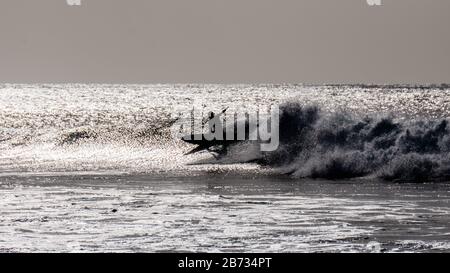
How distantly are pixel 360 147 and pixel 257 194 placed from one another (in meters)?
9.75

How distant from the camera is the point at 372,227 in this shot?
20.1 meters

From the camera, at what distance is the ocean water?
61.8ft

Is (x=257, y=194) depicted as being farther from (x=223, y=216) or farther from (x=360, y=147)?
(x=360, y=147)

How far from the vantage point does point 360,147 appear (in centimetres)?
3541

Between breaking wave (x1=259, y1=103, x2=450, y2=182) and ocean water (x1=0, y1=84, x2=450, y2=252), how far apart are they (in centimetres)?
5

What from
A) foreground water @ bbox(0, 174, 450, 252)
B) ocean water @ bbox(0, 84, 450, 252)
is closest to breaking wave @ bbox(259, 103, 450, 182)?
ocean water @ bbox(0, 84, 450, 252)

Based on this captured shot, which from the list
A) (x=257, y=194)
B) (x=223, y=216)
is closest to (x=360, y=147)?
(x=257, y=194)

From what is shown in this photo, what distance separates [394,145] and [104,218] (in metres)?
15.0

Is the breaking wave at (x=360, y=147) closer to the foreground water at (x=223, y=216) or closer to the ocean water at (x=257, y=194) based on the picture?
the ocean water at (x=257, y=194)

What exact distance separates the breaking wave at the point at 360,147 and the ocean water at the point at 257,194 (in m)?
0.05

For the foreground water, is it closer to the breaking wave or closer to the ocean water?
the ocean water

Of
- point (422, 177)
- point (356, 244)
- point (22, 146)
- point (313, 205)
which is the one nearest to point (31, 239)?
point (356, 244)
